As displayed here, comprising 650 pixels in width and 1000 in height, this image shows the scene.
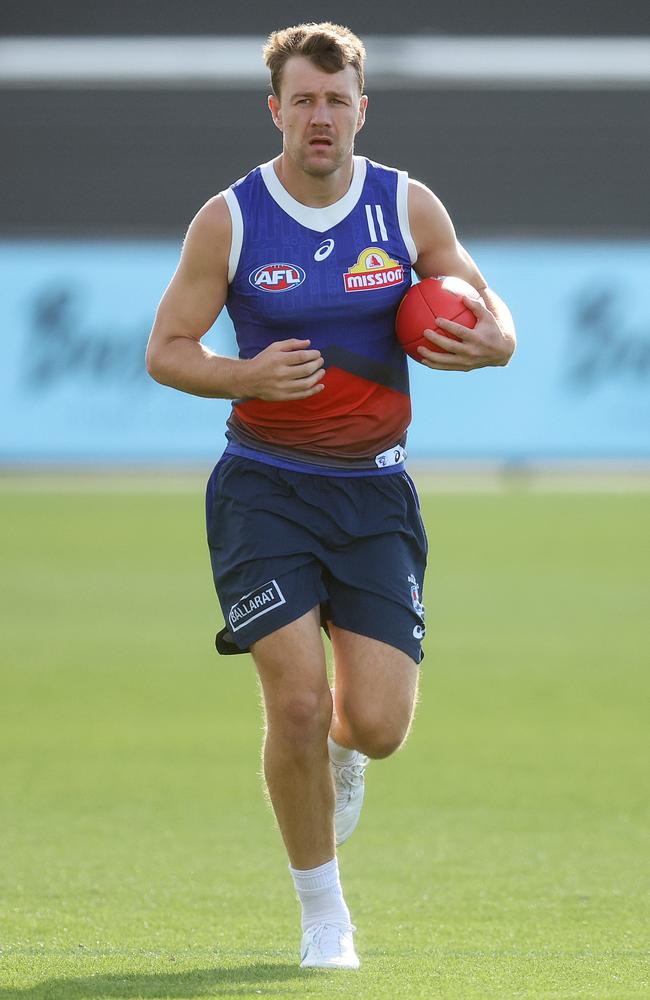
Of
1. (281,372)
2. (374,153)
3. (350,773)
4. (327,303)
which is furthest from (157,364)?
(374,153)

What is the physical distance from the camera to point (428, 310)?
523cm

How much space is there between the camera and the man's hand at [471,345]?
5.21 metres

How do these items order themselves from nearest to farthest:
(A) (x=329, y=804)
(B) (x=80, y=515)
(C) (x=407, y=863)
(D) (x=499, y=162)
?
(A) (x=329, y=804), (C) (x=407, y=863), (B) (x=80, y=515), (D) (x=499, y=162)

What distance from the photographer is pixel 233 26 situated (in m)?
28.8

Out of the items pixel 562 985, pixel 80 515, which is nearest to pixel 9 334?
pixel 80 515

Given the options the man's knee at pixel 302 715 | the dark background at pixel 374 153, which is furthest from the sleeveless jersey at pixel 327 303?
the dark background at pixel 374 153

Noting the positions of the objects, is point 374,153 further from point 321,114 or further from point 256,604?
point 256,604

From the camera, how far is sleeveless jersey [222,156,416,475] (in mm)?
5246

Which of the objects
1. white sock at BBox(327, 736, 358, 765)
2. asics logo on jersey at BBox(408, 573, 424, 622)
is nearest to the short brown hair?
asics logo on jersey at BBox(408, 573, 424, 622)

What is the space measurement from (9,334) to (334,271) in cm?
1833

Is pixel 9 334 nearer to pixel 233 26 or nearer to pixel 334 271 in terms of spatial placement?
pixel 233 26

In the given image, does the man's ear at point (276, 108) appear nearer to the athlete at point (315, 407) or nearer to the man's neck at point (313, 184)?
the athlete at point (315, 407)

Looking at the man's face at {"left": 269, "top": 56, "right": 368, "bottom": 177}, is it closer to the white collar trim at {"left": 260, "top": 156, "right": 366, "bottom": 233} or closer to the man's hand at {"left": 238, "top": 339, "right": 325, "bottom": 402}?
the white collar trim at {"left": 260, "top": 156, "right": 366, "bottom": 233}

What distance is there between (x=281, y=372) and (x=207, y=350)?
12.6 inches
